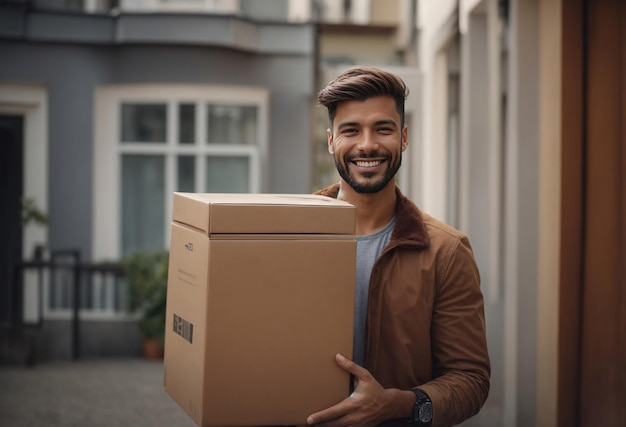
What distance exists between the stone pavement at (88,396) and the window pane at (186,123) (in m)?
2.71

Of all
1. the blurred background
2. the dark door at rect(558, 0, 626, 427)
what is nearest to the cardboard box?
the dark door at rect(558, 0, 626, 427)

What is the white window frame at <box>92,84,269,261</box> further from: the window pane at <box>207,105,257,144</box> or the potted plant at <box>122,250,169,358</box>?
the potted plant at <box>122,250,169,358</box>

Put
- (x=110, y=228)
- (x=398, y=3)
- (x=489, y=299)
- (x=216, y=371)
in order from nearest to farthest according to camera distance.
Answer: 1. (x=216, y=371)
2. (x=489, y=299)
3. (x=110, y=228)
4. (x=398, y=3)

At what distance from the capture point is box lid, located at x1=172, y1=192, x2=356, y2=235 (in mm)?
2619

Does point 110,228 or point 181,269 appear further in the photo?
point 110,228

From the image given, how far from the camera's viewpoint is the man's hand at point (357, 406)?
8.75 ft

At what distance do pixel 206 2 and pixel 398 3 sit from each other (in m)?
6.31

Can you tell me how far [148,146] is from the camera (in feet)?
40.5

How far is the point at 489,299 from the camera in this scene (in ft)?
24.6

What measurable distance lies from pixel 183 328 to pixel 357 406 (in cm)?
52

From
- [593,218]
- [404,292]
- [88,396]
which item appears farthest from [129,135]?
[404,292]

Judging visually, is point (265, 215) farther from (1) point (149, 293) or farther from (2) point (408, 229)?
(1) point (149, 293)

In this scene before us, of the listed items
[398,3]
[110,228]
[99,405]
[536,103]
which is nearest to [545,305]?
[536,103]

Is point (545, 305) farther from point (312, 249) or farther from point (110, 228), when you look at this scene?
point (110, 228)
